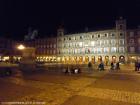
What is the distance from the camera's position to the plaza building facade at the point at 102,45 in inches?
2253

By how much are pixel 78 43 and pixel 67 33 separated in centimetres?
909

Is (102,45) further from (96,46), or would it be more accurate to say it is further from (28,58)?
(28,58)

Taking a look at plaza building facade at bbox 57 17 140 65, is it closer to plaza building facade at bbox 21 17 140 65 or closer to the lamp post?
plaza building facade at bbox 21 17 140 65

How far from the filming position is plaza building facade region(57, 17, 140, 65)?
188ft

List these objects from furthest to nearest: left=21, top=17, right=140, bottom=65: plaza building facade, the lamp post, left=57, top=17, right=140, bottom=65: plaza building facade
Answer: left=21, top=17, right=140, bottom=65: plaza building facade < left=57, top=17, right=140, bottom=65: plaza building facade < the lamp post

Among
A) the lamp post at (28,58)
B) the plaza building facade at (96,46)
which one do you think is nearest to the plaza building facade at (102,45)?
the plaza building facade at (96,46)

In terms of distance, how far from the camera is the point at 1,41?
72688 mm

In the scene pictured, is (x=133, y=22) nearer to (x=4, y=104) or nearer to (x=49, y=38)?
(x=49, y=38)

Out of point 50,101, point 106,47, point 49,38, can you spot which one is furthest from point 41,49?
point 50,101

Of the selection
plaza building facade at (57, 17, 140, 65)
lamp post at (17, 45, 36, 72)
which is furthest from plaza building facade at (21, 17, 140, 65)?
lamp post at (17, 45, 36, 72)

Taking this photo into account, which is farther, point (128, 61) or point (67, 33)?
point (67, 33)

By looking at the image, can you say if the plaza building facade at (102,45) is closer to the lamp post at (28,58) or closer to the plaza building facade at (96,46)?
the plaza building facade at (96,46)

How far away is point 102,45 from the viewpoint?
206 ft

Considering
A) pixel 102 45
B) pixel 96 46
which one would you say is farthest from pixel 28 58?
pixel 96 46
